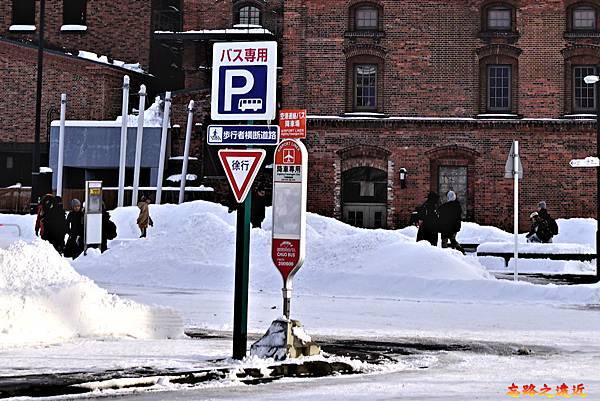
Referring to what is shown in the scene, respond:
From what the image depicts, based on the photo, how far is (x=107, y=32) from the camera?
45375 mm

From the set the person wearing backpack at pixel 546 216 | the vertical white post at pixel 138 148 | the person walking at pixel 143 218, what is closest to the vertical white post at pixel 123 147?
the vertical white post at pixel 138 148

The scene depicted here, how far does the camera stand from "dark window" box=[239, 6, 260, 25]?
4144cm

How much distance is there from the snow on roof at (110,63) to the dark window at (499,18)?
15647mm

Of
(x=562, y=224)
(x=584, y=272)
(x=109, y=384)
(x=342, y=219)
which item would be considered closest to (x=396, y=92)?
(x=342, y=219)

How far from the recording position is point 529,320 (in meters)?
14.7

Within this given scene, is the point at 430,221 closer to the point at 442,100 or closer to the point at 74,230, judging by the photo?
the point at 74,230

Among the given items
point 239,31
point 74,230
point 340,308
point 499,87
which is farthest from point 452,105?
point 340,308

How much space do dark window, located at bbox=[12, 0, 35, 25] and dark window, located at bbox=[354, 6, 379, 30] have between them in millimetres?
17609

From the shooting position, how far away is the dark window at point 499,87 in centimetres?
3488

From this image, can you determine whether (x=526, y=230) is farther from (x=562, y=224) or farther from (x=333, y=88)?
(x=333, y=88)

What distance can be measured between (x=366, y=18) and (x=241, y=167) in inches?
1054

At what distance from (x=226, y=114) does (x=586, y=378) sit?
403 centimetres

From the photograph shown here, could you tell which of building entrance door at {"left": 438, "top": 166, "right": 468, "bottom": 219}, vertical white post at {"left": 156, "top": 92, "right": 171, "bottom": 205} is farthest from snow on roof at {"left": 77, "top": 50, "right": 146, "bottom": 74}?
building entrance door at {"left": 438, "top": 166, "right": 468, "bottom": 219}

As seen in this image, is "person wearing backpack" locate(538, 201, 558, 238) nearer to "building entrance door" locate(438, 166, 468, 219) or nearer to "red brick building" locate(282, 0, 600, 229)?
"red brick building" locate(282, 0, 600, 229)
